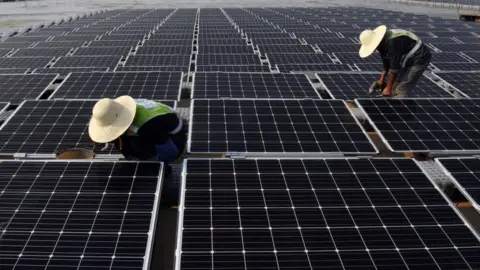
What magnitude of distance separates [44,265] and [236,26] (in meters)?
30.3

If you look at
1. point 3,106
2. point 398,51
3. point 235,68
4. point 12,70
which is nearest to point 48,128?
point 3,106

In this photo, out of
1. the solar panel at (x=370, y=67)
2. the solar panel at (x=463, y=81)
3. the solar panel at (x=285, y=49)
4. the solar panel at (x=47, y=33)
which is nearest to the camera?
the solar panel at (x=463, y=81)

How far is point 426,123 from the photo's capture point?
986cm

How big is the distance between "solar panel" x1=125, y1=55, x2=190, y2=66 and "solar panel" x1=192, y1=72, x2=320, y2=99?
4383 mm

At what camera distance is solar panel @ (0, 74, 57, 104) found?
12.5m

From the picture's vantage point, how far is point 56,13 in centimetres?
5556

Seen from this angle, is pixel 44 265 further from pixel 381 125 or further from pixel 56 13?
pixel 56 13

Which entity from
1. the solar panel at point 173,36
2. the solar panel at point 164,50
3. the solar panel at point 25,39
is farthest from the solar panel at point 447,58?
the solar panel at point 25,39

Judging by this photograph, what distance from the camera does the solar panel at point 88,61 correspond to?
715 inches

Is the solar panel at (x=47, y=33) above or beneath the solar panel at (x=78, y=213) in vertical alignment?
beneath

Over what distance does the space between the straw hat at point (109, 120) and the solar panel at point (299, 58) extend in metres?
12.4

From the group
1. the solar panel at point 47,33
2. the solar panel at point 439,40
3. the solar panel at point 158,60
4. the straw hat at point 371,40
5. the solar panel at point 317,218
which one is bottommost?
the solar panel at point 47,33

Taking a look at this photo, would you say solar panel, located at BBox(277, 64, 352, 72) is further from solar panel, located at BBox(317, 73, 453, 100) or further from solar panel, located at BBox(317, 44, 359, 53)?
solar panel, located at BBox(317, 44, 359, 53)

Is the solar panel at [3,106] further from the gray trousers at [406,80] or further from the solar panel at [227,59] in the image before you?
the gray trousers at [406,80]
